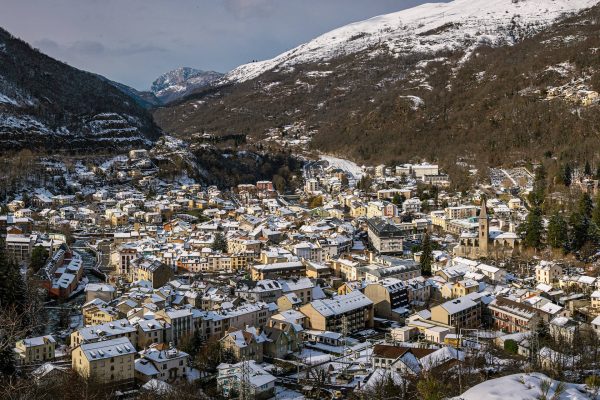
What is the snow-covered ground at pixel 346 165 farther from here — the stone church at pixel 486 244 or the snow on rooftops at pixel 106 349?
the snow on rooftops at pixel 106 349

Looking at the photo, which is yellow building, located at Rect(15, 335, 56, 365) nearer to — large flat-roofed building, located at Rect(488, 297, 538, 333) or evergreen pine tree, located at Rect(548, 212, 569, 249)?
large flat-roofed building, located at Rect(488, 297, 538, 333)

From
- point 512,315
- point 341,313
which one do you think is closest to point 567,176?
point 512,315

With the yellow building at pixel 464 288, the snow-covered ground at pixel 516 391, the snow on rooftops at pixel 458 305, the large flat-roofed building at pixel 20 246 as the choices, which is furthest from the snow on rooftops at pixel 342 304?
the large flat-roofed building at pixel 20 246

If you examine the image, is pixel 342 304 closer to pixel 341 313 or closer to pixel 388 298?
pixel 341 313

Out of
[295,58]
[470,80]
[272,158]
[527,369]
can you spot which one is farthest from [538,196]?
[295,58]

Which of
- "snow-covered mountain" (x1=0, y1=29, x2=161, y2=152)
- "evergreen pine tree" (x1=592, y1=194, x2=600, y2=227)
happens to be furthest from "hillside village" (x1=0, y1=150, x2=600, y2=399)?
"snow-covered mountain" (x1=0, y1=29, x2=161, y2=152)
